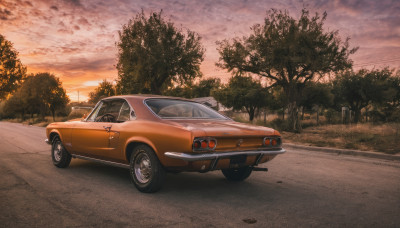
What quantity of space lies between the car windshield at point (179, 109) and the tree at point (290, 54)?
10.9 m

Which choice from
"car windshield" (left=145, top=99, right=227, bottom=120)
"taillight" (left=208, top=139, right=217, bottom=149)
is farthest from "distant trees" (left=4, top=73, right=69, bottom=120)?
"taillight" (left=208, top=139, right=217, bottom=149)

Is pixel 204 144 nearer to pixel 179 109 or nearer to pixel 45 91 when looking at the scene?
pixel 179 109

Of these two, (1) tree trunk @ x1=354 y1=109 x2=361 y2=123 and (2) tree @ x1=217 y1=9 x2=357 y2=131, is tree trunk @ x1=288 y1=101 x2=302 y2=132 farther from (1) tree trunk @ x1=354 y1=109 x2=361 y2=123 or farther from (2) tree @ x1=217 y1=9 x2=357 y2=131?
(1) tree trunk @ x1=354 y1=109 x2=361 y2=123

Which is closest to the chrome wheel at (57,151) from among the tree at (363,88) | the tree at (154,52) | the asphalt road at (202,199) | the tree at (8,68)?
the asphalt road at (202,199)

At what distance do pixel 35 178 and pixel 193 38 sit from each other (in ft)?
A: 78.7

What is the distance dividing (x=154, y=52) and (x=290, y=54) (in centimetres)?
1352

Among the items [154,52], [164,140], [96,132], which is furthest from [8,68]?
[164,140]

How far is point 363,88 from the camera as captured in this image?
28953 millimetres

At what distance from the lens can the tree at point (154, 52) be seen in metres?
26.2

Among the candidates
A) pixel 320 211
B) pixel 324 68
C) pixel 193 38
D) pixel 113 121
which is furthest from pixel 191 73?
pixel 320 211

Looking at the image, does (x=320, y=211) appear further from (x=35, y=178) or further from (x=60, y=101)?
(x=60, y=101)

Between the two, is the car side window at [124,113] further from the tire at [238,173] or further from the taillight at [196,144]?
the tire at [238,173]

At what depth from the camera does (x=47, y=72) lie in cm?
4009

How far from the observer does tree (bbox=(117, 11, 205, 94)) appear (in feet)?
86.0
